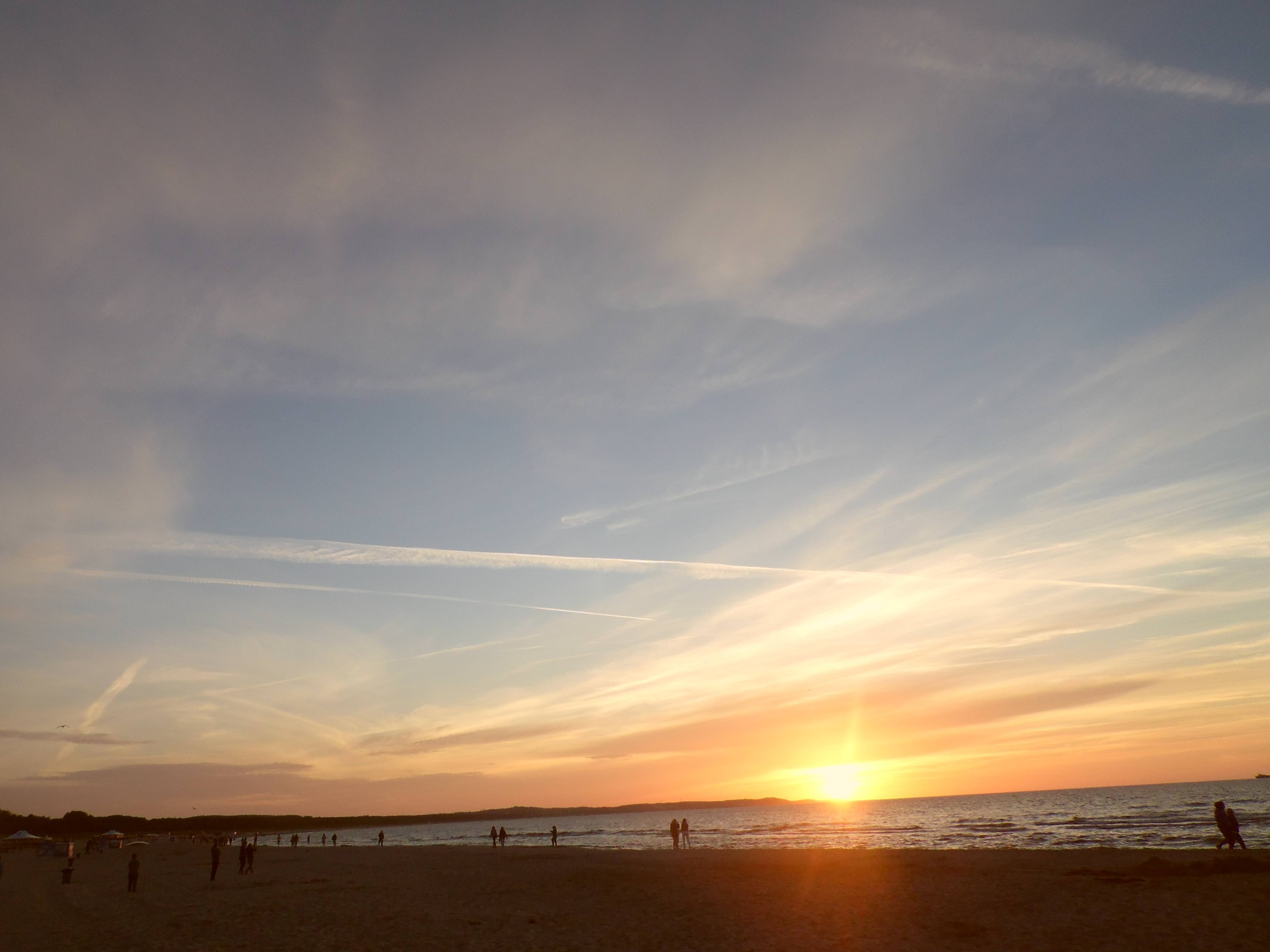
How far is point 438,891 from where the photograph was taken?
29328 millimetres

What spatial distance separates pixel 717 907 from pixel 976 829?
57.4 m

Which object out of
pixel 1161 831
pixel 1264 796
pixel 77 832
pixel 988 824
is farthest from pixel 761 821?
pixel 77 832

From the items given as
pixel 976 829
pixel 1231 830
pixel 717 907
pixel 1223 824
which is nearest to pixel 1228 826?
pixel 1231 830

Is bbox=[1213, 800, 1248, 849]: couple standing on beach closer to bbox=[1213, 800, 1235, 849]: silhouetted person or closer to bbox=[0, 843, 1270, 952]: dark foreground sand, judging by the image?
bbox=[1213, 800, 1235, 849]: silhouetted person

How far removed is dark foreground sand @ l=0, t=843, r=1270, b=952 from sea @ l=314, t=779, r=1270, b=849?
57.4 feet

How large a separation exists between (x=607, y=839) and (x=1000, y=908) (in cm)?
7648

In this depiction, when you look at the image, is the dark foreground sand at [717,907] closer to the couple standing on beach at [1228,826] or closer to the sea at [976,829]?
the couple standing on beach at [1228,826]

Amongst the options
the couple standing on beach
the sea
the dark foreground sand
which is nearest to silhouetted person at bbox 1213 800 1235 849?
the couple standing on beach

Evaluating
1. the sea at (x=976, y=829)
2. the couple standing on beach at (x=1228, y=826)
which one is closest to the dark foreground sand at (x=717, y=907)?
the couple standing on beach at (x=1228, y=826)

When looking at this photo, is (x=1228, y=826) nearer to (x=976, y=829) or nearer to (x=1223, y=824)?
(x=1223, y=824)

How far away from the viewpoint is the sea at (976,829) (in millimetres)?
47281

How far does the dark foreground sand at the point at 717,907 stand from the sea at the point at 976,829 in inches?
689

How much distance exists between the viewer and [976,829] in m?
67.3

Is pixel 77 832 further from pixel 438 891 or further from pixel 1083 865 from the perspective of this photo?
pixel 1083 865
